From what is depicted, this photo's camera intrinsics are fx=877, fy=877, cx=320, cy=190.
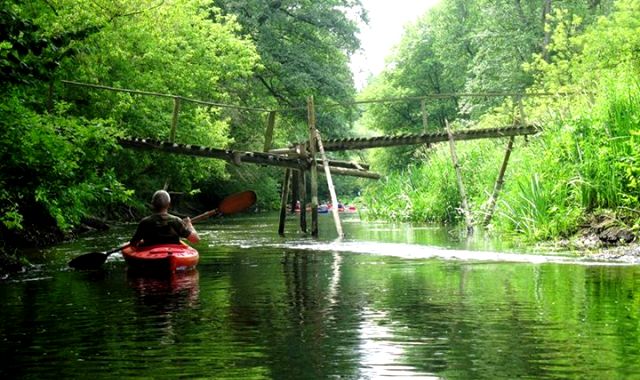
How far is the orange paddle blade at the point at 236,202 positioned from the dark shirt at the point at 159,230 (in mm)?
3674

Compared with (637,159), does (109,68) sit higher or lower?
higher

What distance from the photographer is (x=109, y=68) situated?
22.0 metres

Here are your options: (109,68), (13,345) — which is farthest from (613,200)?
(109,68)

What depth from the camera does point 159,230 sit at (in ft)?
43.0

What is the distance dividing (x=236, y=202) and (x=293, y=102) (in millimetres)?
25788

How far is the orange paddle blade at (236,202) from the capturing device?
1700cm

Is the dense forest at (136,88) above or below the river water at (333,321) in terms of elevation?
above

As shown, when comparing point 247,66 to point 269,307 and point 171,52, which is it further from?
point 269,307

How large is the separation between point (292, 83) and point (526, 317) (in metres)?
33.1

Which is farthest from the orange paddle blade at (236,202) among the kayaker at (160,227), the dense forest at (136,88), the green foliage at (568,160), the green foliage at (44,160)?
the green foliage at (568,160)

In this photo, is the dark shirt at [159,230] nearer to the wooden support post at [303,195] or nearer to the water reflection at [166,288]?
the water reflection at [166,288]

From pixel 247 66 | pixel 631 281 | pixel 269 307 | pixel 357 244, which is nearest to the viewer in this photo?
pixel 269 307

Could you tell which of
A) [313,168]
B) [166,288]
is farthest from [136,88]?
[166,288]

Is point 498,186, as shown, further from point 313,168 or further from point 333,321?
point 333,321
